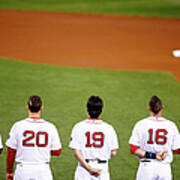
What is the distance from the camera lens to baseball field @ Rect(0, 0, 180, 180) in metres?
9.24

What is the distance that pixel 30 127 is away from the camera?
4.74m

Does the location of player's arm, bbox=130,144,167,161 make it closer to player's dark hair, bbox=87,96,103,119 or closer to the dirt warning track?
player's dark hair, bbox=87,96,103,119

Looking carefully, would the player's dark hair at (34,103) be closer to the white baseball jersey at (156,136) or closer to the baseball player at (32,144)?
the baseball player at (32,144)

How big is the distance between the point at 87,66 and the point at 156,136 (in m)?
9.21

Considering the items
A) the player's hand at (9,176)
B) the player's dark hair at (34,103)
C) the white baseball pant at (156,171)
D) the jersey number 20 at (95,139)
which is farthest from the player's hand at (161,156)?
the player's hand at (9,176)

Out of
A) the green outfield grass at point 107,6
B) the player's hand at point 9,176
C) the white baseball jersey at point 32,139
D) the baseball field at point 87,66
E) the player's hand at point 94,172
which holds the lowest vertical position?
the player's hand at point 9,176

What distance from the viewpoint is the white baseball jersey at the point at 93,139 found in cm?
481

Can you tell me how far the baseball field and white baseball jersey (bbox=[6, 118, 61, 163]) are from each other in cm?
219

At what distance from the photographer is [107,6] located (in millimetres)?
26312

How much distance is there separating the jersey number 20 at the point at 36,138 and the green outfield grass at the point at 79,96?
2.24m

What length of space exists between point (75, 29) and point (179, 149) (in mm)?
15357

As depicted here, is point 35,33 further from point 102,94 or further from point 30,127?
point 30,127

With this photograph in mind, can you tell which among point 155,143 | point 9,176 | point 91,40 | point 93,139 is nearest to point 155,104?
point 155,143

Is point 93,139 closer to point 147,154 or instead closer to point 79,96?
point 147,154
